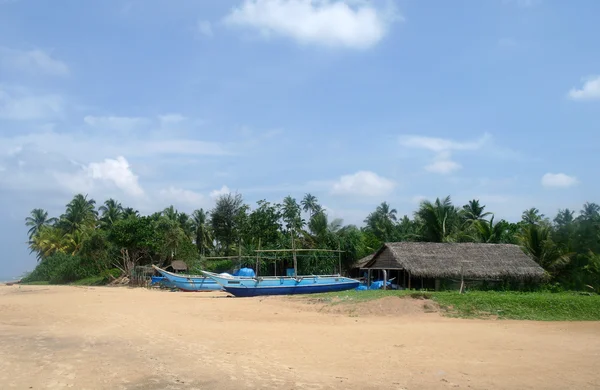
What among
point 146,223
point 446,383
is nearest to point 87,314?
point 446,383

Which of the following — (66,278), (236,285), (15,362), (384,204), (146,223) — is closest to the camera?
(15,362)

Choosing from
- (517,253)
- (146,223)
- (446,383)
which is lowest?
(446,383)

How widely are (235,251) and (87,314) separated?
29.6 meters

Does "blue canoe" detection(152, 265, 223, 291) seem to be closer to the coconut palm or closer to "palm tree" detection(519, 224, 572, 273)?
"palm tree" detection(519, 224, 572, 273)

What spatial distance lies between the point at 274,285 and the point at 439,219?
52.7 ft

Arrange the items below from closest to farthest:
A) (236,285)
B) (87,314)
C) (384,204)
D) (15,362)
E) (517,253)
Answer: (15,362) → (87,314) → (236,285) → (517,253) → (384,204)

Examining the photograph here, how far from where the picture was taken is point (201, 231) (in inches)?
2479

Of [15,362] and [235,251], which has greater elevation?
[235,251]

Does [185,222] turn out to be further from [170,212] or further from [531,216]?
[531,216]

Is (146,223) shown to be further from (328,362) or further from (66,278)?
(328,362)

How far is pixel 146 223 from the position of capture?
155 ft

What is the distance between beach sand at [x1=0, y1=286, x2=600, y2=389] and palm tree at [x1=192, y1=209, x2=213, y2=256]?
42.7m

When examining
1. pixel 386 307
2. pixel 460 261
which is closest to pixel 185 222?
pixel 460 261

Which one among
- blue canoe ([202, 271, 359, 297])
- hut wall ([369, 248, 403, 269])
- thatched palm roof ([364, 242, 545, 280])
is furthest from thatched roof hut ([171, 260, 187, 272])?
thatched palm roof ([364, 242, 545, 280])
